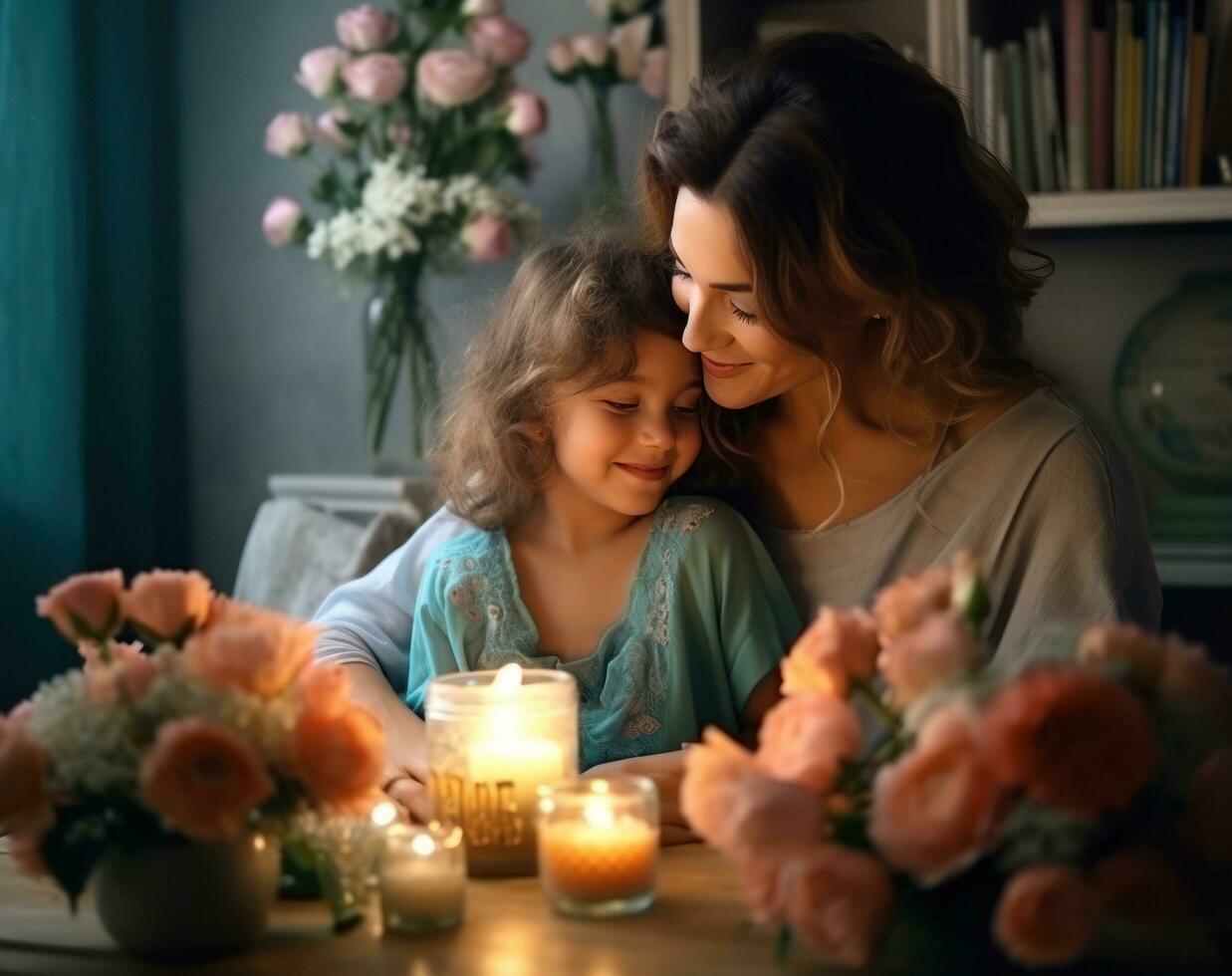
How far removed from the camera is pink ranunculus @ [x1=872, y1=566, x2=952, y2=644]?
0.90 m

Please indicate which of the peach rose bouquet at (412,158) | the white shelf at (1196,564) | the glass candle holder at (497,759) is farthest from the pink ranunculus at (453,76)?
the glass candle holder at (497,759)

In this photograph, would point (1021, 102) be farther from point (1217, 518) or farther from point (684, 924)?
point (684, 924)

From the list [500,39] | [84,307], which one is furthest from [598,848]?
[84,307]

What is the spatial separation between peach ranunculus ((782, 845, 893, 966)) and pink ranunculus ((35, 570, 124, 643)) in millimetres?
487

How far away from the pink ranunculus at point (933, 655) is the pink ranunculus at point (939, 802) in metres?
0.03

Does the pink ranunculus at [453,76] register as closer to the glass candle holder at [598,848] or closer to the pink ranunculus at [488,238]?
the pink ranunculus at [488,238]

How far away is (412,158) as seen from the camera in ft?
10.1

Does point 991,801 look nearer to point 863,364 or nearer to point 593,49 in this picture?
point 863,364

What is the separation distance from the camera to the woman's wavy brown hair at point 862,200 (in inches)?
61.1

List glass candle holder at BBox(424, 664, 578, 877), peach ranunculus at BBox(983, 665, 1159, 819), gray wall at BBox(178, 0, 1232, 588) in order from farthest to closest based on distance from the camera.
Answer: gray wall at BBox(178, 0, 1232, 588) < glass candle holder at BBox(424, 664, 578, 877) < peach ranunculus at BBox(983, 665, 1159, 819)

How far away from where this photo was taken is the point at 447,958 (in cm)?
97

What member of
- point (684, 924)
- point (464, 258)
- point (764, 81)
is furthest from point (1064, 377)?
point (684, 924)

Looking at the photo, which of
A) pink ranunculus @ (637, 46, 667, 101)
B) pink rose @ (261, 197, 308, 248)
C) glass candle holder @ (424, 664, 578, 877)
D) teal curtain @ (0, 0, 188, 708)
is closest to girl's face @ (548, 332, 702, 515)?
glass candle holder @ (424, 664, 578, 877)

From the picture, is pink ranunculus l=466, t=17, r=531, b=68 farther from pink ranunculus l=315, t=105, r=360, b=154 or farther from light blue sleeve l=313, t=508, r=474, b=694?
light blue sleeve l=313, t=508, r=474, b=694
